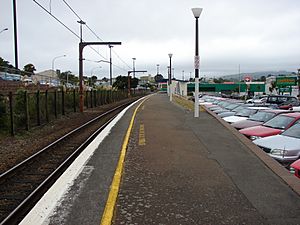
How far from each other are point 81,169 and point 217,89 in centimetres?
11465

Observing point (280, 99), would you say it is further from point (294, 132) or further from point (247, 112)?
point (294, 132)

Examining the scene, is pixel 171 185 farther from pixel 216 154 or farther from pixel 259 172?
pixel 216 154

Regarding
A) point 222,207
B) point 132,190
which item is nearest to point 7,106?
point 132,190

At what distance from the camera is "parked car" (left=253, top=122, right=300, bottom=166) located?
8.66m

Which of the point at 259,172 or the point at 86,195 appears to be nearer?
the point at 86,195

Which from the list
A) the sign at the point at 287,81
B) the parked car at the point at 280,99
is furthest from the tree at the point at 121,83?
the parked car at the point at 280,99

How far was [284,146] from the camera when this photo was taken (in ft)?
29.7

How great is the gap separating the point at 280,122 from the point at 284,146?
3334 mm

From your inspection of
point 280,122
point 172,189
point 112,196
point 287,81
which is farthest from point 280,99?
point 287,81

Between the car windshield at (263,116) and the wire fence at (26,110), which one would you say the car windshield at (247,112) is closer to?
the car windshield at (263,116)

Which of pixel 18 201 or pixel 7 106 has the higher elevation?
pixel 7 106

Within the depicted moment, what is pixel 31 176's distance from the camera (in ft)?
25.1

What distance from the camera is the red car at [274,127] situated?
11172 millimetres

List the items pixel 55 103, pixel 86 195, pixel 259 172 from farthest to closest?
pixel 55 103 < pixel 259 172 < pixel 86 195
